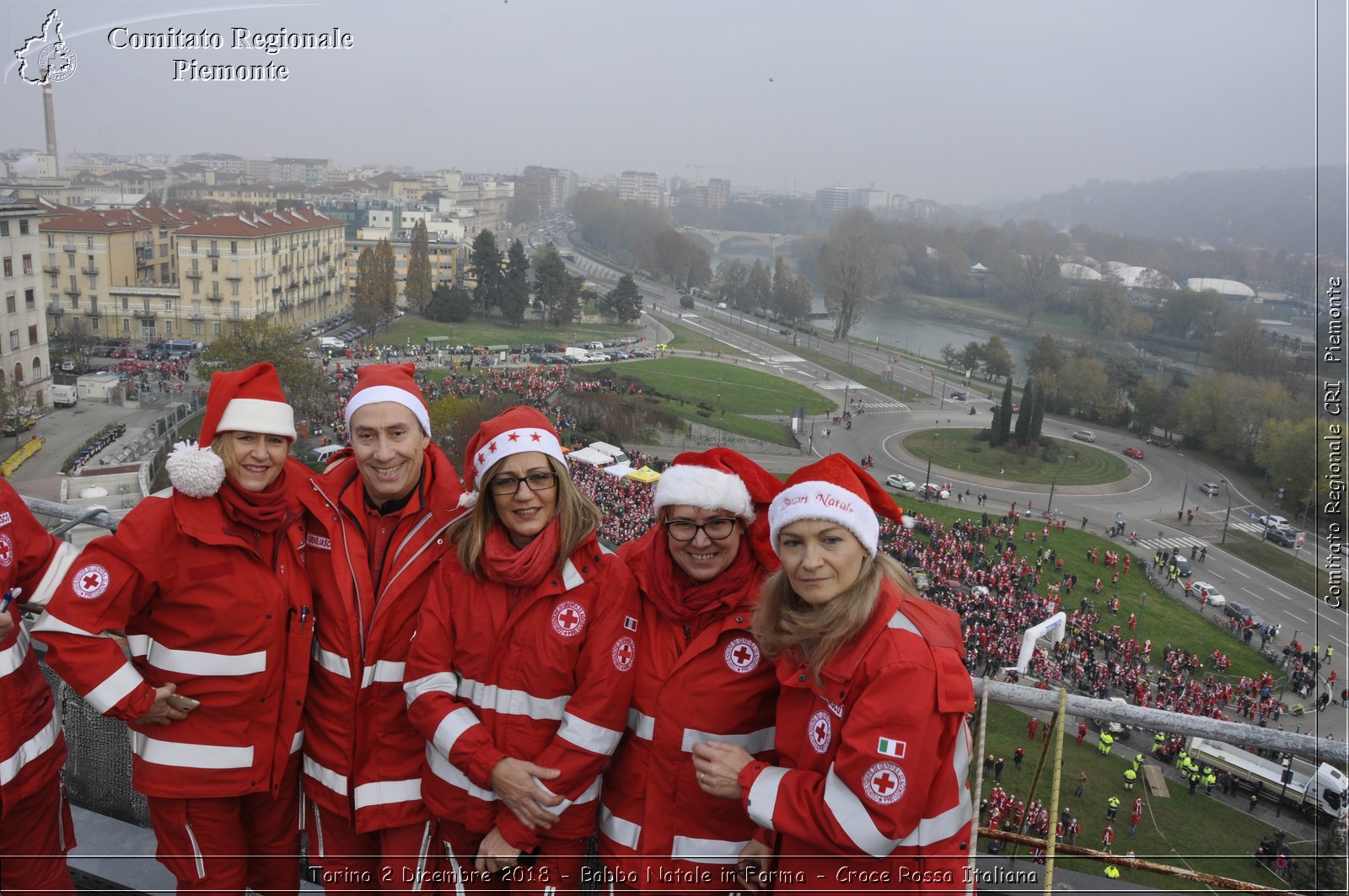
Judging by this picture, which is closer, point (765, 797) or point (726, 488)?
point (765, 797)

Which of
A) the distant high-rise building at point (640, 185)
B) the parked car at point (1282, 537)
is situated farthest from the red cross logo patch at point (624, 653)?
the distant high-rise building at point (640, 185)

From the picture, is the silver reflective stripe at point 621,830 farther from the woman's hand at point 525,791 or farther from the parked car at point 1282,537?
the parked car at point 1282,537

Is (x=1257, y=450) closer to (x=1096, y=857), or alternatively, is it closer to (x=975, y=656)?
(x=975, y=656)

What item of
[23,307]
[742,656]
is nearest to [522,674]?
[742,656]

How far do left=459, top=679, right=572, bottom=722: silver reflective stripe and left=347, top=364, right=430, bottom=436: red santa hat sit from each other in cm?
49

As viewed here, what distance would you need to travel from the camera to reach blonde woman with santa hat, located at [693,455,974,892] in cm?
110

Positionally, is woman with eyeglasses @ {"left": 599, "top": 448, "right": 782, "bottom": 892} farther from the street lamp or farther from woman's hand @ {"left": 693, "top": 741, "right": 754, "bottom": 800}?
the street lamp

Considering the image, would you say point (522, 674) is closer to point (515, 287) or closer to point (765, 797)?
point (765, 797)

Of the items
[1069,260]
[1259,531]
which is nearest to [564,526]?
[1259,531]

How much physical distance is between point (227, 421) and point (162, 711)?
0.47m

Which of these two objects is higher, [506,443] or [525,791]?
[506,443]

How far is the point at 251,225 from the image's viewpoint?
26.0m

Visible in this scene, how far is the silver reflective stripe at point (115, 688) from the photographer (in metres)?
1.36

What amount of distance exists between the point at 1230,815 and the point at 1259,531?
15458 millimetres
